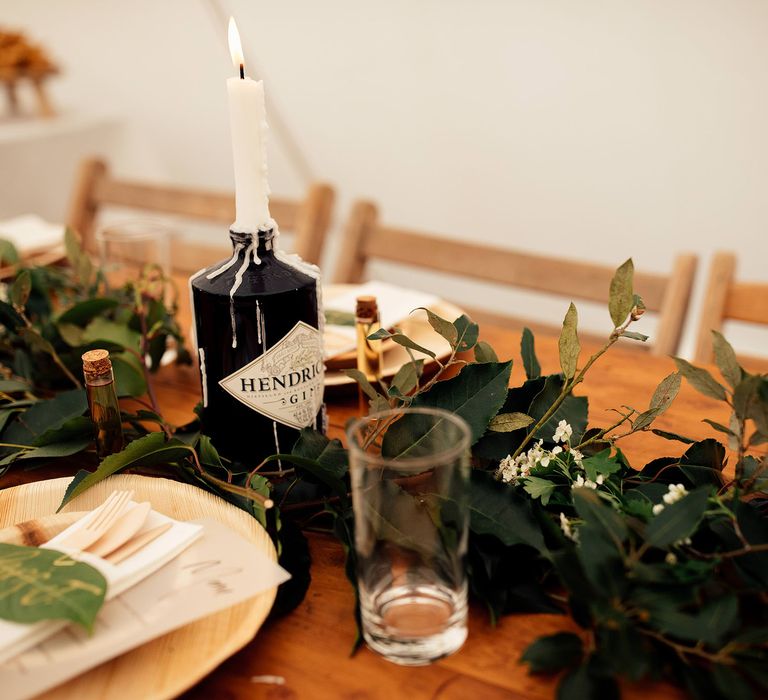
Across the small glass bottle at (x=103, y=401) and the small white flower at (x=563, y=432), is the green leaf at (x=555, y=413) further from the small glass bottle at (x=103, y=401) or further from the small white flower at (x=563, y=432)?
the small glass bottle at (x=103, y=401)

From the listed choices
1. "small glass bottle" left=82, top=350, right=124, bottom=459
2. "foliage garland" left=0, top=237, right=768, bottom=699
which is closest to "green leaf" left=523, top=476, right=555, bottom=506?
"foliage garland" left=0, top=237, right=768, bottom=699

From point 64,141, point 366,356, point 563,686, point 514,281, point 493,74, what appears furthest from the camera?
point 64,141

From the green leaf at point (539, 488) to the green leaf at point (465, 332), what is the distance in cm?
14

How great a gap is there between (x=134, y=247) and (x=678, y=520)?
753 mm

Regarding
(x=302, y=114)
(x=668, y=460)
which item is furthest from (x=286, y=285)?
(x=302, y=114)

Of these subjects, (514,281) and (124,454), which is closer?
(124,454)

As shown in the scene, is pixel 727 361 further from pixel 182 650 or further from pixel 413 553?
pixel 182 650

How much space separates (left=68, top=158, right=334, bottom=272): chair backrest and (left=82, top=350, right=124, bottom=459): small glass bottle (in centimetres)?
77

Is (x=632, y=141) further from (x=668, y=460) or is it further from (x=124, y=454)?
(x=124, y=454)

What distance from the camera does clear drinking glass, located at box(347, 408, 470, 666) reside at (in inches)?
18.5

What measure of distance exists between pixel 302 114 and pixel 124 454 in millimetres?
2464

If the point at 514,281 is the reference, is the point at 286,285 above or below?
above

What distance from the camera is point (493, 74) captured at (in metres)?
2.50

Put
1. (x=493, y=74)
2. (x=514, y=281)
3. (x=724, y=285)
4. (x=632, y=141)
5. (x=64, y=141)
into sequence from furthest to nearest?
1. (x=64, y=141)
2. (x=493, y=74)
3. (x=632, y=141)
4. (x=514, y=281)
5. (x=724, y=285)
